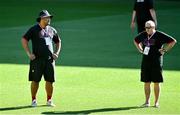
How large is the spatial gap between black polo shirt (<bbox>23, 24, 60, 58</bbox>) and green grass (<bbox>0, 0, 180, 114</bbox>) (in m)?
1.03

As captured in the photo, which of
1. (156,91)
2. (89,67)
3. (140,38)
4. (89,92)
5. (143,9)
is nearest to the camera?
(156,91)

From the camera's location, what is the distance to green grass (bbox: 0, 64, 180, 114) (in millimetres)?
11719

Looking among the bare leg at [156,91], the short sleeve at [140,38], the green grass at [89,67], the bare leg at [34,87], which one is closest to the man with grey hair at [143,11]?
the green grass at [89,67]

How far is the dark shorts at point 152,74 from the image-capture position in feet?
39.0

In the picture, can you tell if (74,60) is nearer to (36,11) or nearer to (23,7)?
(36,11)

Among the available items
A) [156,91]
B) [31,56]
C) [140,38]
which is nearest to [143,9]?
[140,38]

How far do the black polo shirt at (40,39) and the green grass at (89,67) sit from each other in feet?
3.39

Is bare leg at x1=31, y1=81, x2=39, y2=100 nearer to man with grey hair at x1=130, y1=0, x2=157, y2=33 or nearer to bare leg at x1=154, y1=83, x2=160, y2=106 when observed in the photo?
bare leg at x1=154, y1=83, x2=160, y2=106

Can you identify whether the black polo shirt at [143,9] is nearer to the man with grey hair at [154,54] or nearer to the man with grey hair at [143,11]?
the man with grey hair at [143,11]

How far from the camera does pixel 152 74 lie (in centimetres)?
1195

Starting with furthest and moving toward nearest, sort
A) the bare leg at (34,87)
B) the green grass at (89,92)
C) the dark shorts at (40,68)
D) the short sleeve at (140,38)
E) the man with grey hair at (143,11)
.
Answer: the man with grey hair at (143,11) → the short sleeve at (140,38) → the bare leg at (34,87) → the dark shorts at (40,68) → the green grass at (89,92)

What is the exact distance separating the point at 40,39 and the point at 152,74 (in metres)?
2.18

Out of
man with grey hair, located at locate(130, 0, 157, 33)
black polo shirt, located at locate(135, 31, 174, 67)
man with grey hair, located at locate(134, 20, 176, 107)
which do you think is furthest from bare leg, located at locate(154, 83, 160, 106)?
man with grey hair, located at locate(130, 0, 157, 33)

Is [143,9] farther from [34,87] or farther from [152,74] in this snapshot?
[34,87]
